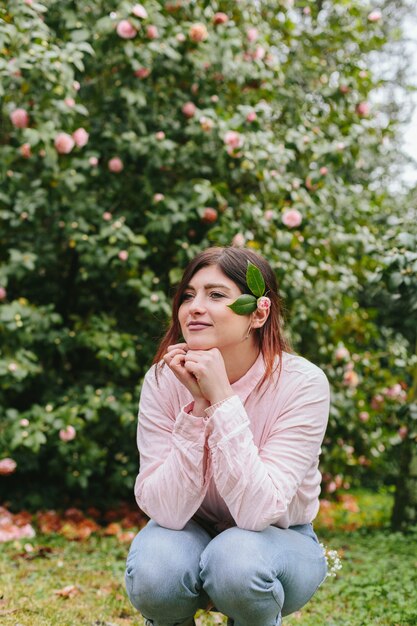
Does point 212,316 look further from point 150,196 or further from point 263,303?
point 150,196

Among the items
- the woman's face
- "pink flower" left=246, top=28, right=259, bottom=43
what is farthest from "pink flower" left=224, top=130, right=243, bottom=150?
the woman's face

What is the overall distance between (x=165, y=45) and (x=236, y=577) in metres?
2.76

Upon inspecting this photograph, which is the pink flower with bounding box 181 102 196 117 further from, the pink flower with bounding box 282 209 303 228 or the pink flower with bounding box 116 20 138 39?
Result: the pink flower with bounding box 282 209 303 228

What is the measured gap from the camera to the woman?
169 cm

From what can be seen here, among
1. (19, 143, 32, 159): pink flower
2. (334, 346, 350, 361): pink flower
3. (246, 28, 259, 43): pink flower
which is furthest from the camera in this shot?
(334, 346, 350, 361): pink flower

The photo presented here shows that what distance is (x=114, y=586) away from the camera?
268 cm

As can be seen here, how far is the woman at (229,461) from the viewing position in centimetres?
169

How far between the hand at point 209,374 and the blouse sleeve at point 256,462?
0.03 meters

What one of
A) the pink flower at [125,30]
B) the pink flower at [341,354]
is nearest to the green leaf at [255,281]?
the pink flower at [125,30]

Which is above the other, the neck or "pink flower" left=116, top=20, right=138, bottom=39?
"pink flower" left=116, top=20, right=138, bottom=39

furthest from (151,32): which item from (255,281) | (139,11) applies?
(255,281)

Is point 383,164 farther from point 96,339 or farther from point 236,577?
point 236,577

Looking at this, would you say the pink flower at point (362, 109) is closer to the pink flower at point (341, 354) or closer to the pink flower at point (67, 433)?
the pink flower at point (341, 354)

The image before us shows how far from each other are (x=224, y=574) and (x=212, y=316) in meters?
0.63
